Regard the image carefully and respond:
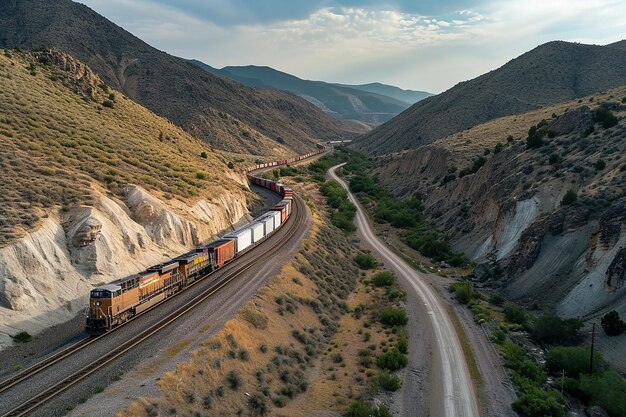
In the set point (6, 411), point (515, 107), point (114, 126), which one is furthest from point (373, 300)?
point (515, 107)

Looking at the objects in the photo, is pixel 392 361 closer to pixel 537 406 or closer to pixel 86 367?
pixel 537 406

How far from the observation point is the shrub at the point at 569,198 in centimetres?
4538

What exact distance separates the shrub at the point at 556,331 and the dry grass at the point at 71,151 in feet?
116

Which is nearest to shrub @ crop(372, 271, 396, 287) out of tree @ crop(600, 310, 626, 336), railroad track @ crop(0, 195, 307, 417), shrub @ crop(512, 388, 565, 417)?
railroad track @ crop(0, 195, 307, 417)

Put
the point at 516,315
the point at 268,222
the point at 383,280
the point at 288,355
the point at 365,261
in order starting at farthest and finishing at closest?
the point at 365,261
the point at 268,222
the point at 383,280
the point at 516,315
the point at 288,355

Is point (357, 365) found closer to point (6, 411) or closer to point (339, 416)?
point (339, 416)

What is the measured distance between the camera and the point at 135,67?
14800 cm

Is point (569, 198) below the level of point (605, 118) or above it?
below

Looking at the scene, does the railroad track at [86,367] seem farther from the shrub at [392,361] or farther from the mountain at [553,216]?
the mountain at [553,216]

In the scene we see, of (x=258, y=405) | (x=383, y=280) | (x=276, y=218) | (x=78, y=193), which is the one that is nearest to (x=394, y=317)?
(x=383, y=280)

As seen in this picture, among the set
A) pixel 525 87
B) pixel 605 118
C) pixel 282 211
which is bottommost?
pixel 282 211

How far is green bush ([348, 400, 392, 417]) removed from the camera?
2222cm

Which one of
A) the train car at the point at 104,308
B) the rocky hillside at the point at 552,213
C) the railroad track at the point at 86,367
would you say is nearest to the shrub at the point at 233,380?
the railroad track at the point at 86,367

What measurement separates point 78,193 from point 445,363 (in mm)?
30162
